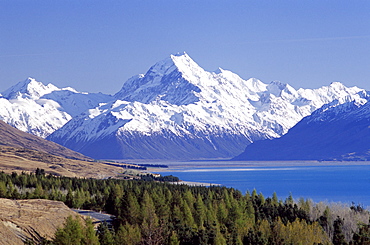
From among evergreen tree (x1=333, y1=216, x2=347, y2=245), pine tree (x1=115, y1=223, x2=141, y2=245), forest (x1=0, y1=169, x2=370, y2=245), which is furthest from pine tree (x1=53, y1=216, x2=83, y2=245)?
evergreen tree (x1=333, y1=216, x2=347, y2=245)

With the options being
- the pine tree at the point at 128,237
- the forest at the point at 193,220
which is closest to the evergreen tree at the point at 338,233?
the forest at the point at 193,220

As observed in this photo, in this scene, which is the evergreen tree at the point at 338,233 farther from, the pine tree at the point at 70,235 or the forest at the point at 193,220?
the pine tree at the point at 70,235

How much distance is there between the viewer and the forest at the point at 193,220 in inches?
3971

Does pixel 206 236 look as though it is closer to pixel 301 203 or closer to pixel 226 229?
pixel 226 229

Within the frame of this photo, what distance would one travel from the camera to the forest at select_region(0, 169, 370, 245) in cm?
10088

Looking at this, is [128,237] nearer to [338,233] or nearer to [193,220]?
[193,220]

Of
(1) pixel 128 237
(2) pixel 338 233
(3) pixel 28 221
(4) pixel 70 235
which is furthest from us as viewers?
(2) pixel 338 233

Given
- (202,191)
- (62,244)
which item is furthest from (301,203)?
(62,244)

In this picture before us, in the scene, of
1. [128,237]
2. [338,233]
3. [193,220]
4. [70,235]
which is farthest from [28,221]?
[338,233]

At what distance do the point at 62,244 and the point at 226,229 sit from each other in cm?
3394

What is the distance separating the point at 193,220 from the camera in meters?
129

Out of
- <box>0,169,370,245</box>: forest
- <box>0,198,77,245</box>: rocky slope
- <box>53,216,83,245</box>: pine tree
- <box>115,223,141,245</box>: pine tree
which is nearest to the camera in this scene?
<box>53,216,83,245</box>: pine tree

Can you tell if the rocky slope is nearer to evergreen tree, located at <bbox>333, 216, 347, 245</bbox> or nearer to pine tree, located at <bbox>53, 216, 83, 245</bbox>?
pine tree, located at <bbox>53, 216, 83, 245</bbox>

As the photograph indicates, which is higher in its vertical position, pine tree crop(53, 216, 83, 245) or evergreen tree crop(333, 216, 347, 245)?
evergreen tree crop(333, 216, 347, 245)
